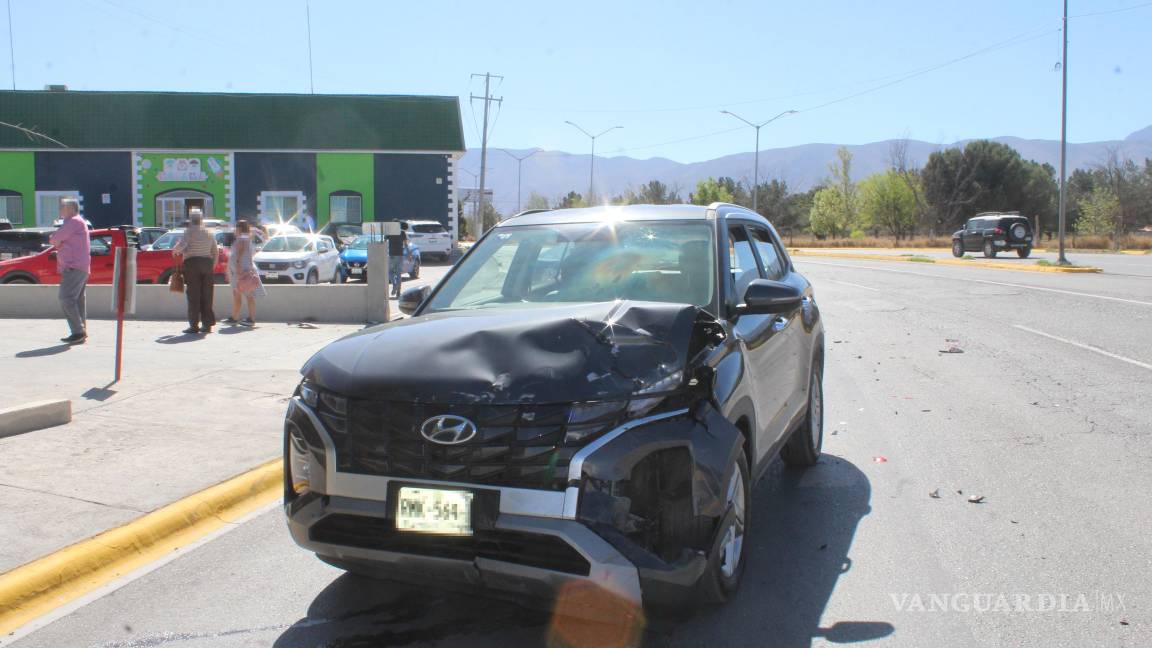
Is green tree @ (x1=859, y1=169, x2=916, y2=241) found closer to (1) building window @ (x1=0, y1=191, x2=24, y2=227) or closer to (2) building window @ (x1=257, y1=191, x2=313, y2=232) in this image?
(2) building window @ (x1=257, y1=191, x2=313, y2=232)

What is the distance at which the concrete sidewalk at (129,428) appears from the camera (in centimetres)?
508

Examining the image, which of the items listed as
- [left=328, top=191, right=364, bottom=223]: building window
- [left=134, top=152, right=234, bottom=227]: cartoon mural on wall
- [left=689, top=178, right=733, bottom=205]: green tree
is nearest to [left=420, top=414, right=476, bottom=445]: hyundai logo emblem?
[left=328, top=191, right=364, bottom=223]: building window

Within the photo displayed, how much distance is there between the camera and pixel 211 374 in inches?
368

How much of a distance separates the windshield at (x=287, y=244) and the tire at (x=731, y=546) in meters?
20.1

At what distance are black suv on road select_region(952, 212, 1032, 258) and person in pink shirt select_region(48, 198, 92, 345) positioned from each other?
35.2 m

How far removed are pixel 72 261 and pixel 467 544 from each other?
32.9ft

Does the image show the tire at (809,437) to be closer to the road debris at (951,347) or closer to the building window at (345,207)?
the road debris at (951,347)

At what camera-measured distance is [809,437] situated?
628 centimetres

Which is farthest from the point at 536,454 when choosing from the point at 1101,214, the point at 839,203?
the point at 839,203

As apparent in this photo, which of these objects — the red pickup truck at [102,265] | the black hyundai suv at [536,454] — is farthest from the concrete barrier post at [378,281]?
the black hyundai suv at [536,454]

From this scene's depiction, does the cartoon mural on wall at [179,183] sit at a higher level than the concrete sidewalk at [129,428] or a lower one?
higher

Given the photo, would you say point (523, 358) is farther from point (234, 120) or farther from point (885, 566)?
point (234, 120)

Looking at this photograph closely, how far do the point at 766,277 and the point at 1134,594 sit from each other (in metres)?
2.57

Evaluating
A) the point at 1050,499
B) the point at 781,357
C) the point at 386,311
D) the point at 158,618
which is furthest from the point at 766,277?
the point at 386,311
